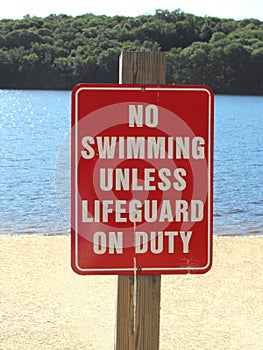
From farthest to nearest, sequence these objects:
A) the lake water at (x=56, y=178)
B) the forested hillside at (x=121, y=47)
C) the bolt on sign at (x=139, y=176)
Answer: the forested hillside at (x=121, y=47)
the lake water at (x=56, y=178)
the bolt on sign at (x=139, y=176)

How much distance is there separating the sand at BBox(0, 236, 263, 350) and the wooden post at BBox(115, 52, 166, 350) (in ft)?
7.49

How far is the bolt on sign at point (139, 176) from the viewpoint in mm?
2053

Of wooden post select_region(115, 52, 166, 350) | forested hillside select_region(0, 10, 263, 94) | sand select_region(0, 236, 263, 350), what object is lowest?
sand select_region(0, 236, 263, 350)

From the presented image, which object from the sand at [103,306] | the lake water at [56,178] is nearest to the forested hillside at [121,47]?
the lake water at [56,178]

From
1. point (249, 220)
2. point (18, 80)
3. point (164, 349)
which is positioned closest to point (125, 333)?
point (164, 349)

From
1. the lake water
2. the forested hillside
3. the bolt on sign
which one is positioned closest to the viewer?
the bolt on sign

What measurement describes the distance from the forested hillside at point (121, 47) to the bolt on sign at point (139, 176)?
202ft

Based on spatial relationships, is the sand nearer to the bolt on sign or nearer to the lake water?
the lake water

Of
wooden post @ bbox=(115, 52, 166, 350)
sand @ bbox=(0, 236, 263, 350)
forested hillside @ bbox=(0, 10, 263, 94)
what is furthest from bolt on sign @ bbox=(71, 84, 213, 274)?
forested hillside @ bbox=(0, 10, 263, 94)

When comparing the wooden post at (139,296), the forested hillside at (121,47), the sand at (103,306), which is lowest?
the sand at (103,306)

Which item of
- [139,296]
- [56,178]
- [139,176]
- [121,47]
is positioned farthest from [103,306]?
[121,47]

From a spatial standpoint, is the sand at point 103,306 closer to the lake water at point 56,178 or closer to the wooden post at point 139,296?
the lake water at point 56,178

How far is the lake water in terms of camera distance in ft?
34.0

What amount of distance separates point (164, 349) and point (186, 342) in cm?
20
